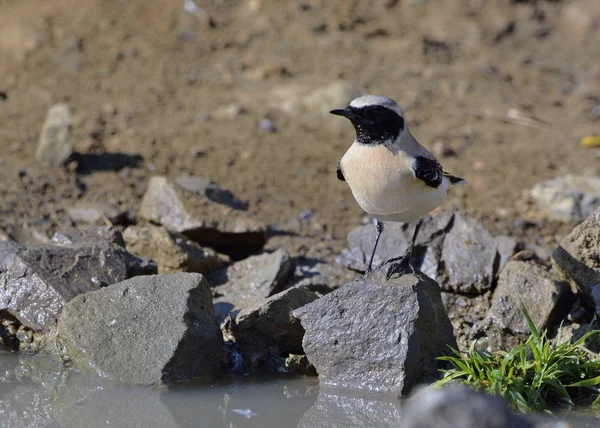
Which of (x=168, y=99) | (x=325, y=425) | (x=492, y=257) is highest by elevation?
(x=168, y=99)

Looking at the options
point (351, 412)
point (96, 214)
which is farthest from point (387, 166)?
point (96, 214)

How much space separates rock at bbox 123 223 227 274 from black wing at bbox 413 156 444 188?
269 centimetres

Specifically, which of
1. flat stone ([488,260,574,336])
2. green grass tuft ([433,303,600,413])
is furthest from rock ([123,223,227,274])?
green grass tuft ([433,303,600,413])

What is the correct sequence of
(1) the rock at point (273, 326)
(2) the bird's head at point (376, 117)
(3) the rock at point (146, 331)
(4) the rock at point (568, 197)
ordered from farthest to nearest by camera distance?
(4) the rock at point (568, 197), (1) the rock at point (273, 326), (3) the rock at point (146, 331), (2) the bird's head at point (376, 117)

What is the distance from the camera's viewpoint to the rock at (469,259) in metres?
7.52

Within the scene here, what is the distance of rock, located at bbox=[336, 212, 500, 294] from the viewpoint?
756 cm

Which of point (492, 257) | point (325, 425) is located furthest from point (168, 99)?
point (325, 425)

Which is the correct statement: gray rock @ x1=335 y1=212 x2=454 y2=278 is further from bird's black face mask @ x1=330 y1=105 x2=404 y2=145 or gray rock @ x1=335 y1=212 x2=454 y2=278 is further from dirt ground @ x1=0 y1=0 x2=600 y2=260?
bird's black face mask @ x1=330 y1=105 x2=404 y2=145

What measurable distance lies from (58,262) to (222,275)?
159 cm

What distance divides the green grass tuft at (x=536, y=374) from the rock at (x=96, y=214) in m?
4.25

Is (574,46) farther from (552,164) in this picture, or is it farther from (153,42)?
(153,42)

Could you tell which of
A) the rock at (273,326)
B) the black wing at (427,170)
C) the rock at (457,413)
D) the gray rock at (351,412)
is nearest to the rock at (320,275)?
the rock at (273,326)

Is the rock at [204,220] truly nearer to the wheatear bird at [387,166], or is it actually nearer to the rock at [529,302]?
the wheatear bird at [387,166]

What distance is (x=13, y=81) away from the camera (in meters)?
12.3
